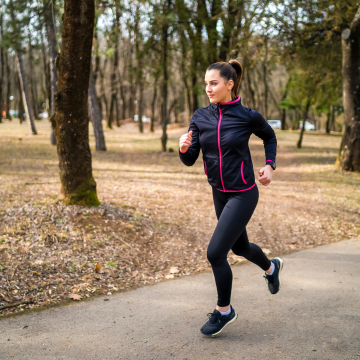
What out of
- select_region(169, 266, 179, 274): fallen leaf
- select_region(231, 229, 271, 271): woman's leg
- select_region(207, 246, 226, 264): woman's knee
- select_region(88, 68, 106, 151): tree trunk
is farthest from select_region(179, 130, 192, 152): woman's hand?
select_region(88, 68, 106, 151): tree trunk

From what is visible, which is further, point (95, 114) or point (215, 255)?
point (95, 114)

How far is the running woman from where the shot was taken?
3.10 meters

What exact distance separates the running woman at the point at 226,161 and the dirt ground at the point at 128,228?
159 cm

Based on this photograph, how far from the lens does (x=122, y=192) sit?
8859 mm

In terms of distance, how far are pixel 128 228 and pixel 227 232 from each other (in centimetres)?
314

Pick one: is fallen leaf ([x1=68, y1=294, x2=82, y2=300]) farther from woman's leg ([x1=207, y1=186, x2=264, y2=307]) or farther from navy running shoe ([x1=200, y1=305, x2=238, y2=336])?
woman's leg ([x1=207, y1=186, x2=264, y2=307])

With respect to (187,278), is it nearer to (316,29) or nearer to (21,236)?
(21,236)

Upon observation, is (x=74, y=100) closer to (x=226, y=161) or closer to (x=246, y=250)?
(x=226, y=161)

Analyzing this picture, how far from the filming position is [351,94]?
12609 millimetres

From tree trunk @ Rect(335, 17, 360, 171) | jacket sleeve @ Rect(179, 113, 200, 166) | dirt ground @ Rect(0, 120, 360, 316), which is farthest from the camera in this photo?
tree trunk @ Rect(335, 17, 360, 171)

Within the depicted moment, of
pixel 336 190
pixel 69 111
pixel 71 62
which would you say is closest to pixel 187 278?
pixel 69 111

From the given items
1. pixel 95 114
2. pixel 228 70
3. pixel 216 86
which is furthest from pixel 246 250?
pixel 95 114

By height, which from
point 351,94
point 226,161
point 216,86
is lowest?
point 226,161

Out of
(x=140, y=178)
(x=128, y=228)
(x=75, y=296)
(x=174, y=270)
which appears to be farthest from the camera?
(x=140, y=178)
